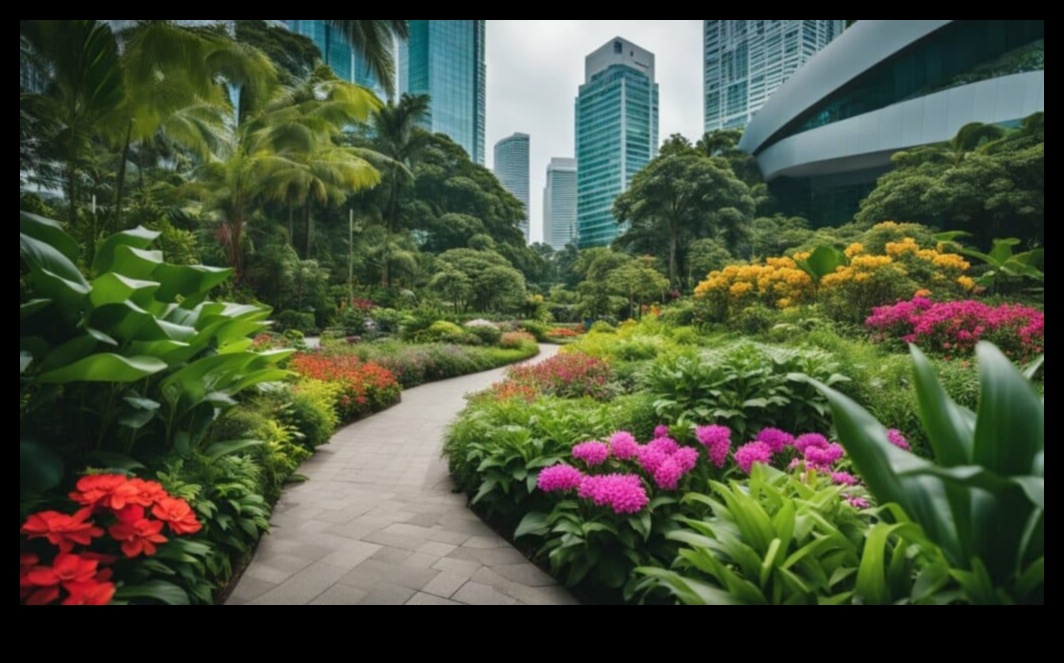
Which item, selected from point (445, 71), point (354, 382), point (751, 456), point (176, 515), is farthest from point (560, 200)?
point (176, 515)

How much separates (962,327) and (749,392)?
12.8 feet

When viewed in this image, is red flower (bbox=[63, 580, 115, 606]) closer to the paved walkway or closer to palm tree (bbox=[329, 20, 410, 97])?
the paved walkway

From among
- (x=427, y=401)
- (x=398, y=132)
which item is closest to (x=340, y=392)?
(x=427, y=401)

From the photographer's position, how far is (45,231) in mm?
2209

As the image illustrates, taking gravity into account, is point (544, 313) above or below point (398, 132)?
below

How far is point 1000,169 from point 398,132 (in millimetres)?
25546

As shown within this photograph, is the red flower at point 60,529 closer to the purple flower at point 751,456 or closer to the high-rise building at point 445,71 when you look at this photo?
the purple flower at point 751,456

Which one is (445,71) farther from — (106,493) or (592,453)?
(106,493)

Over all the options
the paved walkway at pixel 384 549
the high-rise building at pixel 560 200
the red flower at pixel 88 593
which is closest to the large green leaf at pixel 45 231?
the red flower at pixel 88 593

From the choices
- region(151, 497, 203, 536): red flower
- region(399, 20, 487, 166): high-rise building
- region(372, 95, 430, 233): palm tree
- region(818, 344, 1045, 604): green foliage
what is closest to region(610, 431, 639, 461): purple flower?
region(818, 344, 1045, 604): green foliage

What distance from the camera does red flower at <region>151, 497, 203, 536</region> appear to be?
180 centimetres

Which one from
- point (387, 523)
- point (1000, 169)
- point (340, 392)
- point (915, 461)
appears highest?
point (1000, 169)
